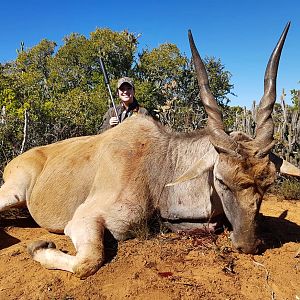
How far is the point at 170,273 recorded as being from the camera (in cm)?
340

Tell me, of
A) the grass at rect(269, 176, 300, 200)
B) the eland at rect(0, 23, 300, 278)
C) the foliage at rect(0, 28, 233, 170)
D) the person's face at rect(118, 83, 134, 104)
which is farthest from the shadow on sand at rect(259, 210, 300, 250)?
the foliage at rect(0, 28, 233, 170)

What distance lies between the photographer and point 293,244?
4.25 m

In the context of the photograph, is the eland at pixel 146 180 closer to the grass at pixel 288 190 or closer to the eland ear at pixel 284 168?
the eland ear at pixel 284 168

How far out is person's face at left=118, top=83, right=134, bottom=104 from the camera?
281 inches

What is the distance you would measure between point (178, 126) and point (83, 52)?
21.1m

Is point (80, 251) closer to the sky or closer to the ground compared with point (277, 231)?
closer to the sky

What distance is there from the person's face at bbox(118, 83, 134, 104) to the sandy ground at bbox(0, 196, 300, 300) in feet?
11.3

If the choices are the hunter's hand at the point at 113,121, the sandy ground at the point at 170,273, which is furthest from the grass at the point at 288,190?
the hunter's hand at the point at 113,121

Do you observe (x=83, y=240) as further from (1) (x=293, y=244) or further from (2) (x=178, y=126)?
(2) (x=178, y=126)

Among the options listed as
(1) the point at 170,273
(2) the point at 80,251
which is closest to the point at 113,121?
(2) the point at 80,251

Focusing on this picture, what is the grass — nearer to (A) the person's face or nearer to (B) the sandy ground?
(B) the sandy ground

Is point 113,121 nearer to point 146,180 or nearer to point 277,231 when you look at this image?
point 146,180

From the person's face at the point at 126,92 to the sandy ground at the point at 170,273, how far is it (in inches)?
136

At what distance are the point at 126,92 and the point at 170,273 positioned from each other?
4327mm
